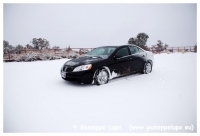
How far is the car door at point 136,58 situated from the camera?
17.0ft

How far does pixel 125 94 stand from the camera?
12.1 feet

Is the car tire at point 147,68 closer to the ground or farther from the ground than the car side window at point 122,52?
closer to the ground

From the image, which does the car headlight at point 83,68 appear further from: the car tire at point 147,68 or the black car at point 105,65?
the car tire at point 147,68

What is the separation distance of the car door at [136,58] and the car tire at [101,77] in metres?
1.25

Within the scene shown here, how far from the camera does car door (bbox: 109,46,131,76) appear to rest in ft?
14.9

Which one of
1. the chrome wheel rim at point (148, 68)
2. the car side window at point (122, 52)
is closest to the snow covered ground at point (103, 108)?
the car side window at point (122, 52)

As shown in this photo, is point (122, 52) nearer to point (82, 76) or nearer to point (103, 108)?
point (82, 76)

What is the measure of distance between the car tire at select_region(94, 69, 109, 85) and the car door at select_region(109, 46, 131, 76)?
262 millimetres

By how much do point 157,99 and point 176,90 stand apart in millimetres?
920

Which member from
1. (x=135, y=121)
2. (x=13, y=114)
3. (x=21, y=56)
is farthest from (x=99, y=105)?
(x=21, y=56)

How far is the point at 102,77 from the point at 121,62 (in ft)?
2.90

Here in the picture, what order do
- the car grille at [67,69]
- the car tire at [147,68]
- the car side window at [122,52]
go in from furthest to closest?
the car tire at [147,68] < the car side window at [122,52] < the car grille at [67,69]

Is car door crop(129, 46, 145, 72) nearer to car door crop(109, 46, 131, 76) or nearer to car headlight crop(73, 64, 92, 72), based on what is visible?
car door crop(109, 46, 131, 76)

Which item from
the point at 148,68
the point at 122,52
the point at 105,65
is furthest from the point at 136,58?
the point at 105,65
